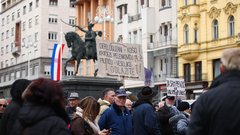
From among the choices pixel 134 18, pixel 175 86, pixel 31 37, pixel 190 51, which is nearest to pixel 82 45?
pixel 175 86

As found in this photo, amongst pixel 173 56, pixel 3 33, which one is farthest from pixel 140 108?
pixel 3 33

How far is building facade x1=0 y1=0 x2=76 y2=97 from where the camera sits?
70938 millimetres

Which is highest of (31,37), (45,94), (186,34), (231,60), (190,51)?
(31,37)

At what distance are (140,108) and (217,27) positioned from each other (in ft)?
117

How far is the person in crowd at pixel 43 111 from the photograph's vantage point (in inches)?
196

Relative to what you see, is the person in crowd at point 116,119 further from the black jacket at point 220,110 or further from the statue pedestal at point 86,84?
the statue pedestal at point 86,84

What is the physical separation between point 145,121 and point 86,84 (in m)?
15.3

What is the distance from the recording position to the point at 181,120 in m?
9.43

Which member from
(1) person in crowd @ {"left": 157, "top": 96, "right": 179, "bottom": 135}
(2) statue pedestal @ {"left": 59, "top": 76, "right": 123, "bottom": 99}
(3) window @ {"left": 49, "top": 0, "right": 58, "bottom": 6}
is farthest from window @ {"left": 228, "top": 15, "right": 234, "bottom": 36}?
(3) window @ {"left": 49, "top": 0, "right": 58, "bottom": 6}

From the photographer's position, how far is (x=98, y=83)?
82.1 feet

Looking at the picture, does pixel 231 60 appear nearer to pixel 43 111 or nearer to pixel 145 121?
pixel 43 111

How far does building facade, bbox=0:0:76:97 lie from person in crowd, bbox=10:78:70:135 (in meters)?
61.1

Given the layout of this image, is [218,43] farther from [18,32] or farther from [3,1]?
[3,1]

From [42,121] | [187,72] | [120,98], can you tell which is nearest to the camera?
[42,121]
